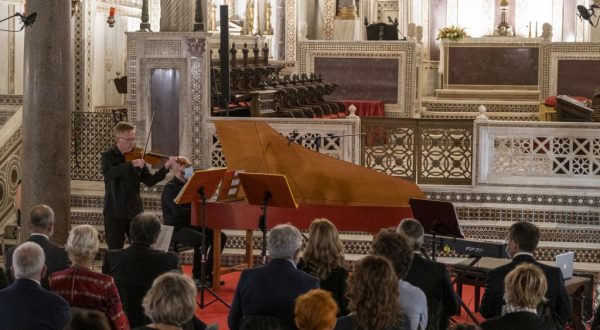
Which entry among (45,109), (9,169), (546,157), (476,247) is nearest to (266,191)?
(476,247)

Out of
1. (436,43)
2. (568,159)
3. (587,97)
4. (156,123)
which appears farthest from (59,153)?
(436,43)

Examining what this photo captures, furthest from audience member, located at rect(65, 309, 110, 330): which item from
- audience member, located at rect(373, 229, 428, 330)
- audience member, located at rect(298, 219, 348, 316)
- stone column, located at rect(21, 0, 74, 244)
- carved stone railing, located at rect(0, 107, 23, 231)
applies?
carved stone railing, located at rect(0, 107, 23, 231)

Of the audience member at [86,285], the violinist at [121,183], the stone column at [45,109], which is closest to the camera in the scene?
the audience member at [86,285]

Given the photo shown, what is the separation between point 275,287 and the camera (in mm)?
6301

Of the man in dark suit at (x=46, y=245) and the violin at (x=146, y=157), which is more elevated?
the violin at (x=146, y=157)

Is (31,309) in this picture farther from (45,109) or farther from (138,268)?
(45,109)

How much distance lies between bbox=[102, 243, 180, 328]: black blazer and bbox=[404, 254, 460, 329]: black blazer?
4.72ft

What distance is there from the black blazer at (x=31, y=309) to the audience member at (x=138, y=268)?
3.47 feet

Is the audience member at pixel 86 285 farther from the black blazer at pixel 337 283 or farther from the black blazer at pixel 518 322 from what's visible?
the black blazer at pixel 518 322

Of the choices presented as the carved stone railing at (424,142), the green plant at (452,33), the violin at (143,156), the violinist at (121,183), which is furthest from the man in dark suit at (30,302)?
the green plant at (452,33)

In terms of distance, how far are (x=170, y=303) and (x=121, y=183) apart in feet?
16.5

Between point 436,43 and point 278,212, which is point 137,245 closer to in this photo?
point 278,212

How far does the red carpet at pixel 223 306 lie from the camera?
9484mm

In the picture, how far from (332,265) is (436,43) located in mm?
19540
